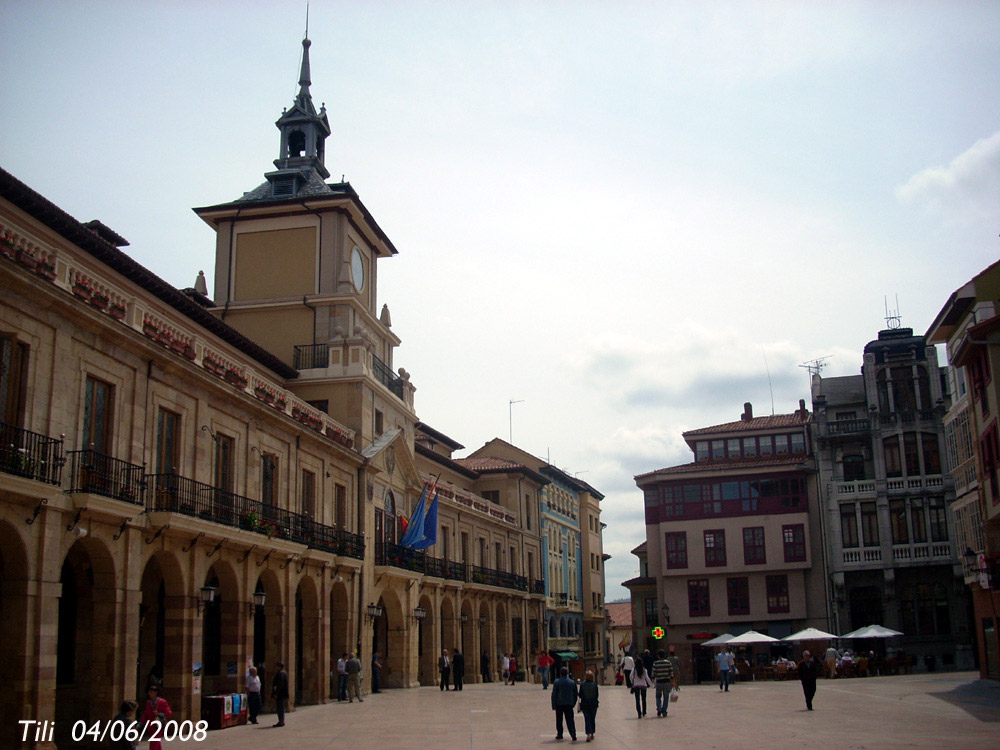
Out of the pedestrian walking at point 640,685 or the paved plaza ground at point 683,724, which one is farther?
the pedestrian walking at point 640,685

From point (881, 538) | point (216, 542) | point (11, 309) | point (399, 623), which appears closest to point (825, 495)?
point (881, 538)

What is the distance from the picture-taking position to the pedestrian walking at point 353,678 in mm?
Answer: 31016

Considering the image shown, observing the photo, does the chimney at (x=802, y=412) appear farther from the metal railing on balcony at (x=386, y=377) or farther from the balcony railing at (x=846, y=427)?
the metal railing on balcony at (x=386, y=377)

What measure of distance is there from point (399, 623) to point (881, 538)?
1088 inches

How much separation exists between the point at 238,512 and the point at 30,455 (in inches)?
351

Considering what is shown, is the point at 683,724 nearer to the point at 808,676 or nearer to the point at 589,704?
the point at 589,704

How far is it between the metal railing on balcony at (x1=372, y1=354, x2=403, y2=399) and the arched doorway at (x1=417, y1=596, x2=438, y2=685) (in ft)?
31.1

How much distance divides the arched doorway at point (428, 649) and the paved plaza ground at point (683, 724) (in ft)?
37.1

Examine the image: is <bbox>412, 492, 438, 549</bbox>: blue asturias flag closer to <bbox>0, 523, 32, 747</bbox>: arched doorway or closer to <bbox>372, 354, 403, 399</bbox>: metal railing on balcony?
<bbox>372, 354, 403, 399</bbox>: metal railing on balcony

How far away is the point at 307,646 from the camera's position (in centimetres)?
Answer: 3070

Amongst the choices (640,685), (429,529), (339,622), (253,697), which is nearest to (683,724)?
(640,685)

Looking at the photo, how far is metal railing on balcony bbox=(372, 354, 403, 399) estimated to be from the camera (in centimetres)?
3879

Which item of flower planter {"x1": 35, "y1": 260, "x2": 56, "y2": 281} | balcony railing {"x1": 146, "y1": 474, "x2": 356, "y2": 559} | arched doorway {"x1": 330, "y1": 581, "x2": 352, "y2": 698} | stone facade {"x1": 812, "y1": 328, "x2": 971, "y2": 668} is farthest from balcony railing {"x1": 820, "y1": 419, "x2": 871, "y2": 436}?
flower planter {"x1": 35, "y1": 260, "x2": 56, "y2": 281}

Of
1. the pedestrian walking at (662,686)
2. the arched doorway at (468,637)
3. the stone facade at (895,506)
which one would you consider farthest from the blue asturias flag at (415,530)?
the stone facade at (895,506)
